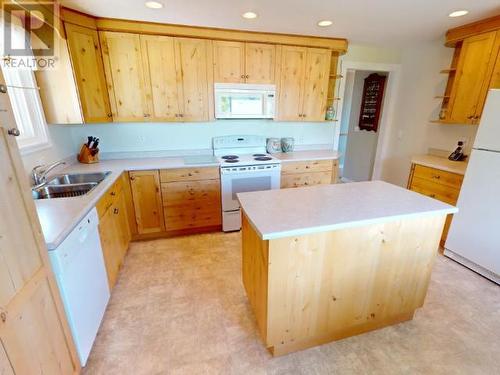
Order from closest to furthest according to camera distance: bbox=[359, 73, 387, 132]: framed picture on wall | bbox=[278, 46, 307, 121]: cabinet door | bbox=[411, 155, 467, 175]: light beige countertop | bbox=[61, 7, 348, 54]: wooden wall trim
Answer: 1. bbox=[61, 7, 348, 54]: wooden wall trim
2. bbox=[411, 155, 467, 175]: light beige countertop
3. bbox=[278, 46, 307, 121]: cabinet door
4. bbox=[359, 73, 387, 132]: framed picture on wall

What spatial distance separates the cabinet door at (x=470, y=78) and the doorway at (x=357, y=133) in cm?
143

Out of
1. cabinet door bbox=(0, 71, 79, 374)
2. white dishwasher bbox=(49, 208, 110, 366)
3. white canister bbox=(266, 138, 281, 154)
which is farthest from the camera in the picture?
white canister bbox=(266, 138, 281, 154)

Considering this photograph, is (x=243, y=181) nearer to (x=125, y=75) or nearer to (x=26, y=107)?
(x=125, y=75)

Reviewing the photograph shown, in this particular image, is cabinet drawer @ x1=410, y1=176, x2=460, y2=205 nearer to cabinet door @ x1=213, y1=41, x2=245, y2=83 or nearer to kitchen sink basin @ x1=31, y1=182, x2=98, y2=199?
cabinet door @ x1=213, y1=41, x2=245, y2=83

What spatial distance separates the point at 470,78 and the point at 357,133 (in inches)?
86.5

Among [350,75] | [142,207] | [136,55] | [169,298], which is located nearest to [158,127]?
[136,55]

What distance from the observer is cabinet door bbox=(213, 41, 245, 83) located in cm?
283

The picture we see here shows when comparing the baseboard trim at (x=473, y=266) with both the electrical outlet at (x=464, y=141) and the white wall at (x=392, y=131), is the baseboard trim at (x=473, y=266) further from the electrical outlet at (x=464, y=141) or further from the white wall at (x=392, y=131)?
the white wall at (x=392, y=131)

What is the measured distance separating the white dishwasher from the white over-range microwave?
1.91 metres

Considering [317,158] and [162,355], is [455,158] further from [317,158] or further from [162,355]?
[162,355]

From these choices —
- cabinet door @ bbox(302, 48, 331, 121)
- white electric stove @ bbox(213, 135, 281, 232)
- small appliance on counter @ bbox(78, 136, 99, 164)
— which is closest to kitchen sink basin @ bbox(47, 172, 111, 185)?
small appliance on counter @ bbox(78, 136, 99, 164)

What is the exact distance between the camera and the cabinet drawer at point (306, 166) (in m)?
3.22

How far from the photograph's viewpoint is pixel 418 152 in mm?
3648

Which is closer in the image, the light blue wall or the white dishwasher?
the white dishwasher
